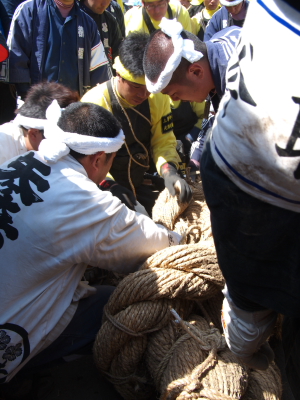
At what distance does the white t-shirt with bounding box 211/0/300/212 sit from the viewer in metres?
0.76

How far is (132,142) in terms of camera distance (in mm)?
3066

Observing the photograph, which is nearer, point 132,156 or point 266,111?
point 266,111

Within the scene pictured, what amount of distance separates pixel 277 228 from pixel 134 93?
2091 mm

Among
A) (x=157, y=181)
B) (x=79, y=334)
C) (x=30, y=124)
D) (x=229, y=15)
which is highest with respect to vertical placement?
(x=229, y=15)

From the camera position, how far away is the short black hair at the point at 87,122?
1.88 meters

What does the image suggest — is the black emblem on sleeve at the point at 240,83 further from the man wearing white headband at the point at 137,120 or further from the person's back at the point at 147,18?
the person's back at the point at 147,18

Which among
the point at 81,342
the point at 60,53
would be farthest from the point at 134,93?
the point at 81,342

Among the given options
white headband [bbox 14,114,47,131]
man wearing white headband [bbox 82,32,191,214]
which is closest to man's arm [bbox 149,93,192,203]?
man wearing white headband [bbox 82,32,191,214]

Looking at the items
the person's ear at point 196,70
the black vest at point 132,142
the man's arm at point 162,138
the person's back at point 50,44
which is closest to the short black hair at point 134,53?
the black vest at point 132,142

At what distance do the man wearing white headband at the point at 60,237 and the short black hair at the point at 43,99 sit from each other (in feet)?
1.22

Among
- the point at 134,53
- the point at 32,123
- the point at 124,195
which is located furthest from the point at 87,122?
the point at 134,53

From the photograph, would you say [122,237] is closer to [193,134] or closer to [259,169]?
[259,169]

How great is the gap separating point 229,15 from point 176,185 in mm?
2361

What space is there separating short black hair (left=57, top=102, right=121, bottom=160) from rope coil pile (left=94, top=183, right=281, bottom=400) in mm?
639
